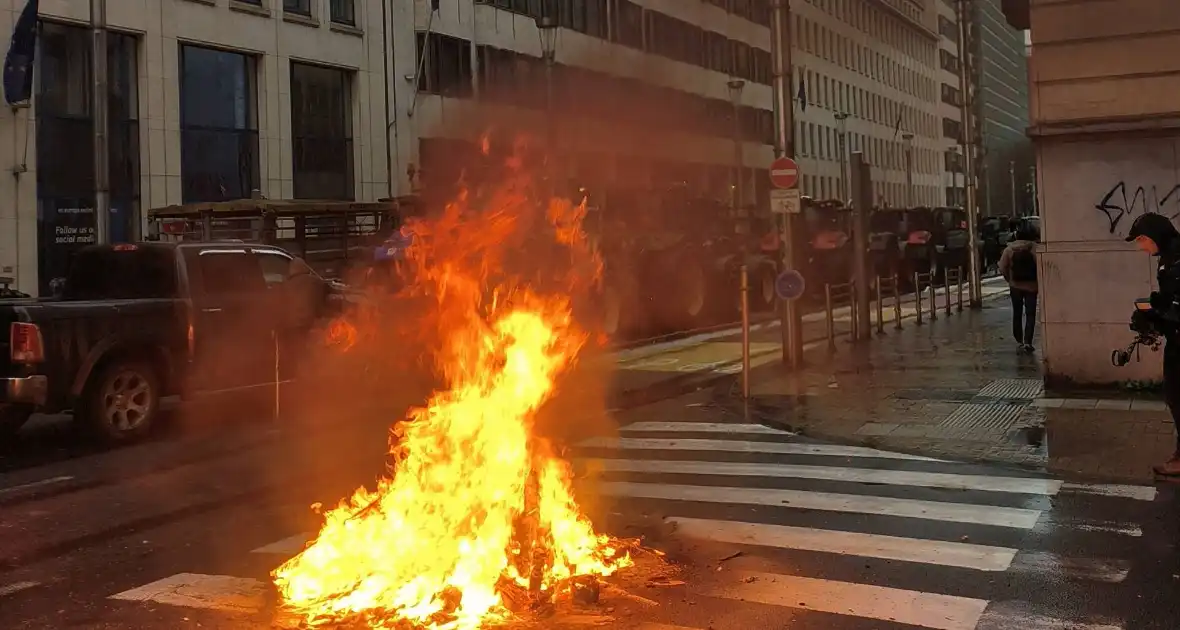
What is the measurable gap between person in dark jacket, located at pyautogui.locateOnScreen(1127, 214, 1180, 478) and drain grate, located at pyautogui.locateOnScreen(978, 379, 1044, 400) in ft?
11.4

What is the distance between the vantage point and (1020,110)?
411ft

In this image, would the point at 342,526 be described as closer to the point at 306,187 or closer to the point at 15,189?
the point at 15,189

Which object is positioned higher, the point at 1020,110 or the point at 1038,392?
the point at 1020,110

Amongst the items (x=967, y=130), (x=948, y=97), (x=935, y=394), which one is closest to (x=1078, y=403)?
(x=935, y=394)

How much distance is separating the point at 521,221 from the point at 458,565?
2.39 meters

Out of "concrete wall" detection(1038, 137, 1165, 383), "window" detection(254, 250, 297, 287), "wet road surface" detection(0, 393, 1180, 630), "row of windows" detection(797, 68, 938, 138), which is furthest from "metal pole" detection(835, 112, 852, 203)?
"wet road surface" detection(0, 393, 1180, 630)

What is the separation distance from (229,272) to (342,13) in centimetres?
1822

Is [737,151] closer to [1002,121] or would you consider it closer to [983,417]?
[983,417]

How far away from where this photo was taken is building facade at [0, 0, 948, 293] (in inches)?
339

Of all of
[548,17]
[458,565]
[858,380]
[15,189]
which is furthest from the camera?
[15,189]

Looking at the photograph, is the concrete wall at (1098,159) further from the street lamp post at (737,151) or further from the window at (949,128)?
the window at (949,128)

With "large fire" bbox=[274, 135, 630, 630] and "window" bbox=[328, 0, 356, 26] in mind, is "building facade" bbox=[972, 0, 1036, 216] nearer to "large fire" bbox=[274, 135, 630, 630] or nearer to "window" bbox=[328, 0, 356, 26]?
"window" bbox=[328, 0, 356, 26]

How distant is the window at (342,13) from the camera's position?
27.3 meters

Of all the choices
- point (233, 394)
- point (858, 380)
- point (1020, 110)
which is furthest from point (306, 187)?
point (1020, 110)
